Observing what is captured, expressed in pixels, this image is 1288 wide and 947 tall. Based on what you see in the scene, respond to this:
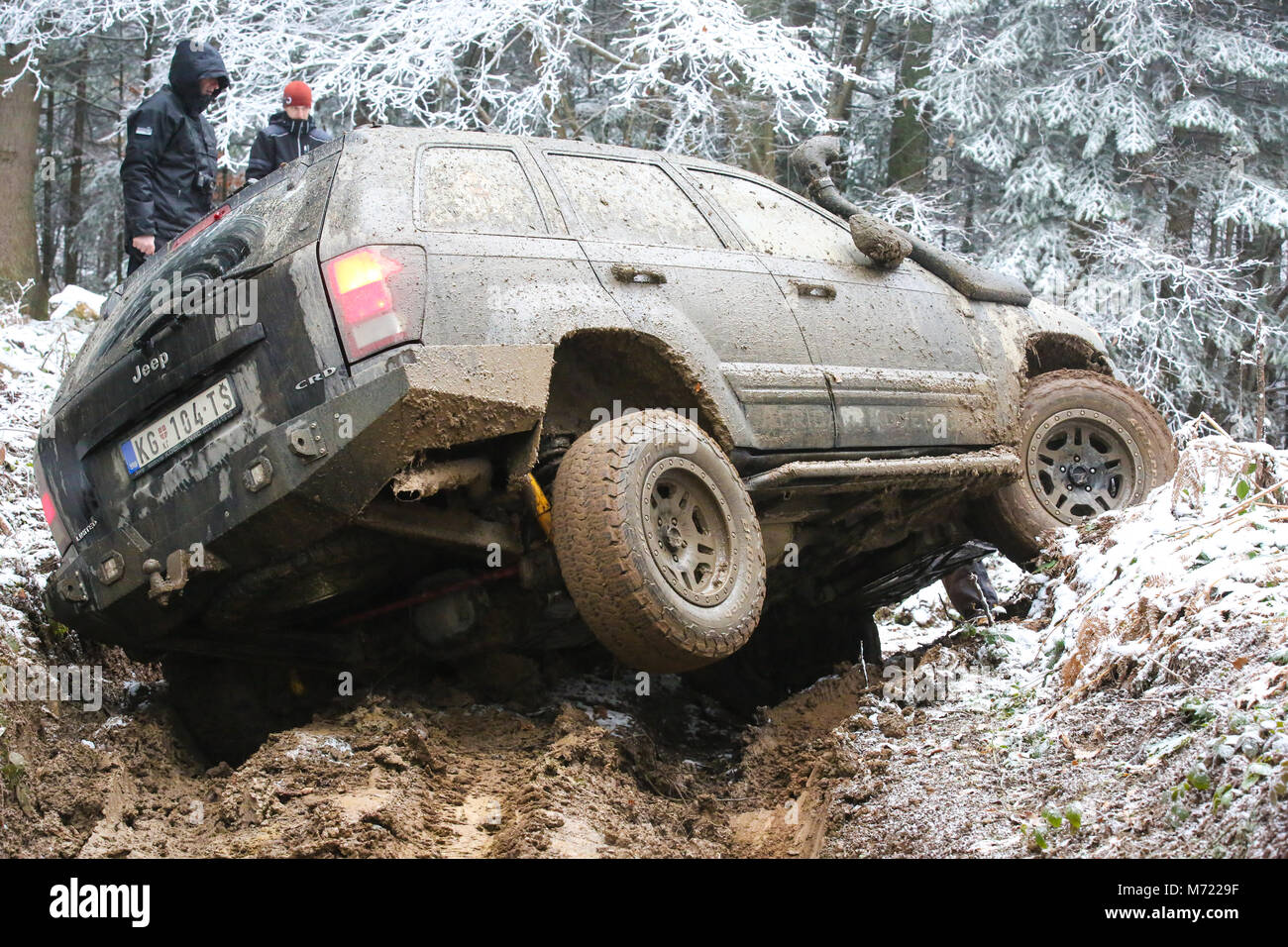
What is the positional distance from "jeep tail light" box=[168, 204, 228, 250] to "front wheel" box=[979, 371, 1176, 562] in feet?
11.9

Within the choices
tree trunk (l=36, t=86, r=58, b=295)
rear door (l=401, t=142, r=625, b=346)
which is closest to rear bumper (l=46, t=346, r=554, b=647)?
rear door (l=401, t=142, r=625, b=346)

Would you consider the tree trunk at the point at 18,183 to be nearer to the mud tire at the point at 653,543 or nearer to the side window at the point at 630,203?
the side window at the point at 630,203

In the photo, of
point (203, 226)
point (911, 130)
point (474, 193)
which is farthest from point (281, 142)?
point (911, 130)

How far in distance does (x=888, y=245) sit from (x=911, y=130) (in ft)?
30.0

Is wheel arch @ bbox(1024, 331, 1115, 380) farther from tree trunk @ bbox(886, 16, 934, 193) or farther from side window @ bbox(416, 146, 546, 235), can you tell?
tree trunk @ bbox(886, 16, 934, 193)

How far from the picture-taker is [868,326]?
568cm

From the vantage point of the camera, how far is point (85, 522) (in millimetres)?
4734

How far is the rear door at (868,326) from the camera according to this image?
17.9ft

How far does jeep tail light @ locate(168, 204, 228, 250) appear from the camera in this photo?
490 centimetres

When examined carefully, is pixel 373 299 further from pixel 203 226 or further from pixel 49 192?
pixel 49 192

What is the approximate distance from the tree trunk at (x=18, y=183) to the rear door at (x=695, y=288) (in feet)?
24.2
